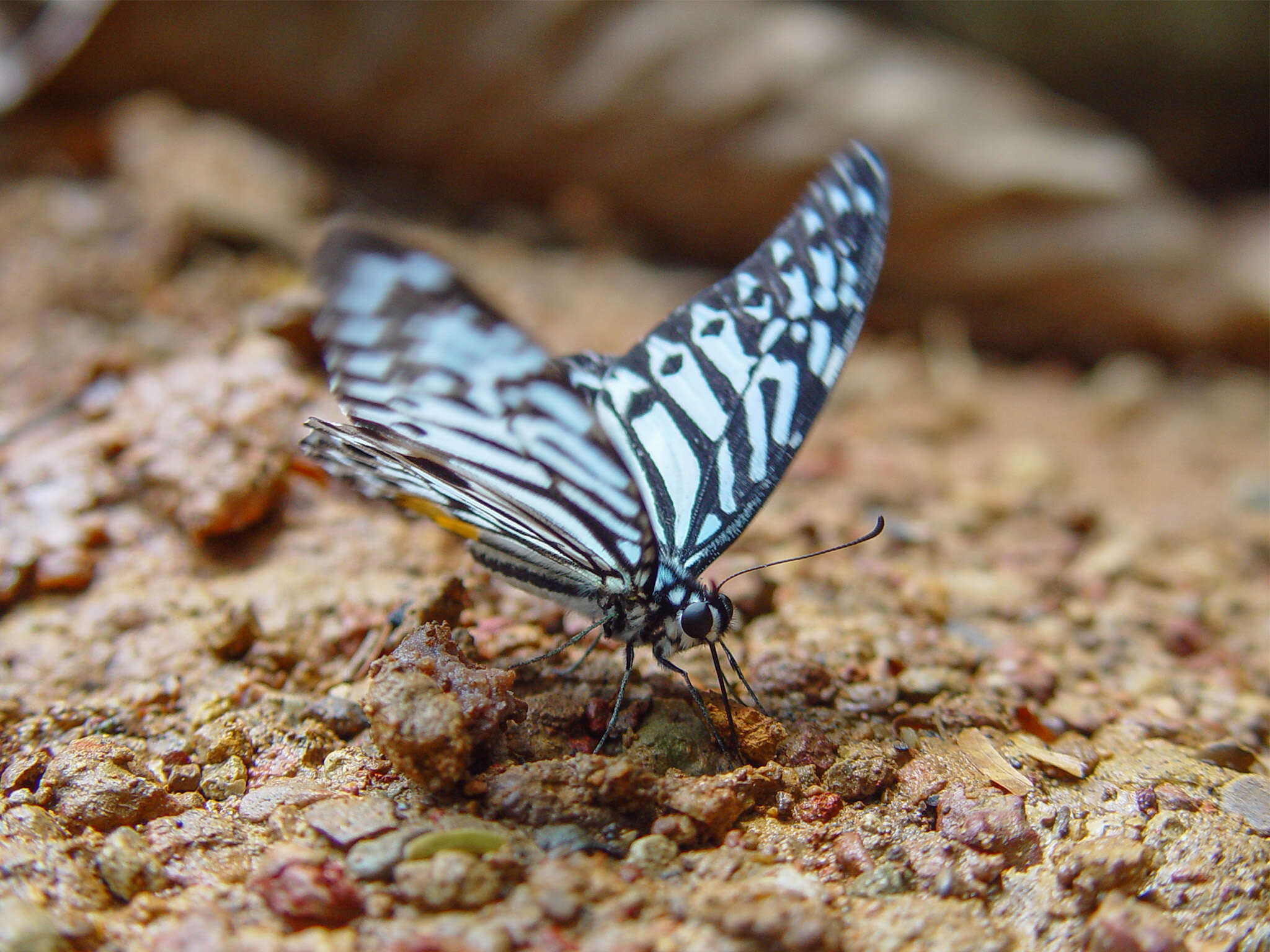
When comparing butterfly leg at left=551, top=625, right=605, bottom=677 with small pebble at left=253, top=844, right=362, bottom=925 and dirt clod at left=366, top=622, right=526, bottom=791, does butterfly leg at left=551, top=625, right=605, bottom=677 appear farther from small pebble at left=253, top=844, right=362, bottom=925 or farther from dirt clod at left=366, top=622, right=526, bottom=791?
small pebble at left=253, top=844, right=362, bottom=925

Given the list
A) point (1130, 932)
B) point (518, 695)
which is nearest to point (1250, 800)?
point (1130, 932)

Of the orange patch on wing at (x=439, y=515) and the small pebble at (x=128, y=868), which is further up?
the orange patch on wing at (x=439, y=515)

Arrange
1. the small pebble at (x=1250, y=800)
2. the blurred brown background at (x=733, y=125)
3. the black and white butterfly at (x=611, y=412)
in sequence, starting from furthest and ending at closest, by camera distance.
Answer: the blurred brown background at (x=733, y=125), the small pebble at (x=1250, y=800), the black and white butterfly at (x=611, y=412)

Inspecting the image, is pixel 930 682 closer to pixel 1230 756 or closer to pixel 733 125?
pixel 1230 756

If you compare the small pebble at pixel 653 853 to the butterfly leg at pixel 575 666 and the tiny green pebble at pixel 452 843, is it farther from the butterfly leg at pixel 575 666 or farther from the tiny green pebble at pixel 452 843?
the butterfly leg at pixel 575 666

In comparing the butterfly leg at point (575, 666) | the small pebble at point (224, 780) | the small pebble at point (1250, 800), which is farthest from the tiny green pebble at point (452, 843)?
the small pebble at point (1250, 800)

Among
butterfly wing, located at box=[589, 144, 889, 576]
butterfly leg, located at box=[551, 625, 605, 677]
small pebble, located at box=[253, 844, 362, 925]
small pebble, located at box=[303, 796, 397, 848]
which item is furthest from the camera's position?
butterfly leg, located at box=[551, 625, 605, 677]

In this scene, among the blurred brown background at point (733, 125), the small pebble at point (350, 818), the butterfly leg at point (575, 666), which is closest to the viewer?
the small pebble at point (350, 818)

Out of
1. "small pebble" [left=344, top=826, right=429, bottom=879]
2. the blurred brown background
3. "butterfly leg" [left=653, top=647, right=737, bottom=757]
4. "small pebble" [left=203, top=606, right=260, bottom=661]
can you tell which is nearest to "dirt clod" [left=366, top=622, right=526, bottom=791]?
"small pebble" [left=344, top=826, right=429, bottom=879]
